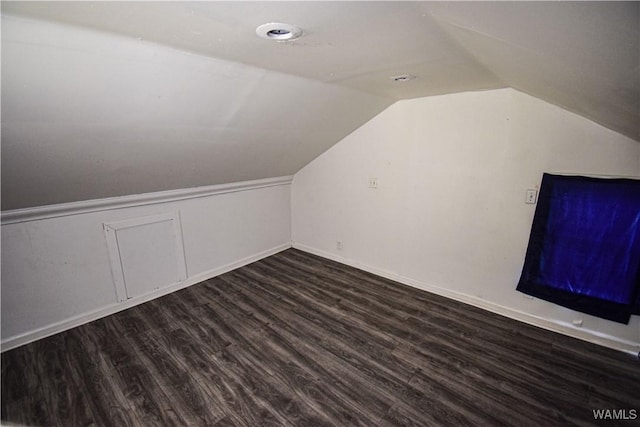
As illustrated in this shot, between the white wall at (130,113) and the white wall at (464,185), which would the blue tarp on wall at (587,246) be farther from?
the white wall at (130,113)

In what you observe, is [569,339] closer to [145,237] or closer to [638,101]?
[638,101]

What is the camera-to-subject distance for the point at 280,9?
3.18ft

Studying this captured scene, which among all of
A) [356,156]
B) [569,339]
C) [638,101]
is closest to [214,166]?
[356,156]

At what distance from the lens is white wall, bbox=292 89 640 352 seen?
2098 mm

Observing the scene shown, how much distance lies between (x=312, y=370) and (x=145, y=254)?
193 centimetres

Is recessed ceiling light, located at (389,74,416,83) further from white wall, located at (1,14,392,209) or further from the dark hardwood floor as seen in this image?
the dark hardwood floor

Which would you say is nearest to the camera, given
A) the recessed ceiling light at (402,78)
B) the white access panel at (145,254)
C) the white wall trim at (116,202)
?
the recessed ceiling light at (402,78)

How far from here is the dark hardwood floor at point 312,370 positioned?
163 cm

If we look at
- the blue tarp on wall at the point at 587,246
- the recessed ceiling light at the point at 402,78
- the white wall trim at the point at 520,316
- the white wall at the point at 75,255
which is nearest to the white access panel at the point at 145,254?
the white wall at the point at 75,255

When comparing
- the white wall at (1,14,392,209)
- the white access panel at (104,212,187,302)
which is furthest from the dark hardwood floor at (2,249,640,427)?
the white wall at (1,14,392,209)

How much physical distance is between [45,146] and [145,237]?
129cm

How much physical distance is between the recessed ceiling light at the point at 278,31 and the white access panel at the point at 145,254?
2218mm

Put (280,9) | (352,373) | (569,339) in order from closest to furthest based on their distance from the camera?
(280,9), (352,373), (569,339)

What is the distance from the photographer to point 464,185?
2.57m
